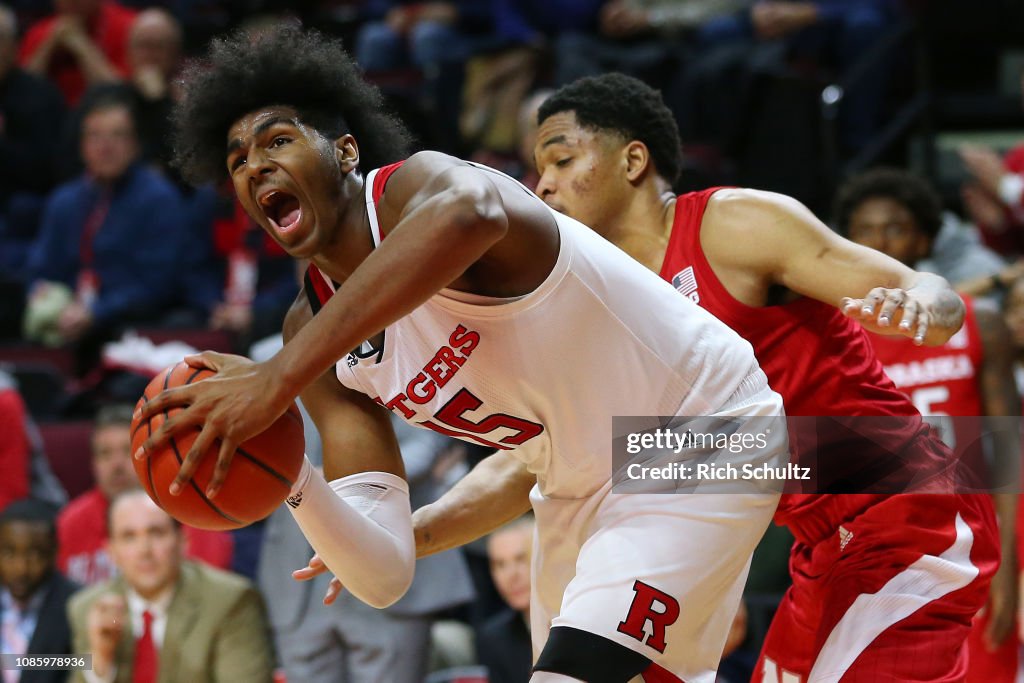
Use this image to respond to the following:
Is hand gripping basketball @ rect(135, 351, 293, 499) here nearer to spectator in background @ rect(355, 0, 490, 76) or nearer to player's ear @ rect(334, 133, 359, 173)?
player's ear @ rect(334, 133, 359, 173)

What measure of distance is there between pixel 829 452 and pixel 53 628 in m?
3.36

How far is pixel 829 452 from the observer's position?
3395 millimetres

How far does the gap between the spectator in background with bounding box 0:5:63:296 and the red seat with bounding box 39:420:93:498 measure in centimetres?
251

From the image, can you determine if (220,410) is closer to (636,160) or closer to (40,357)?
(636,160)

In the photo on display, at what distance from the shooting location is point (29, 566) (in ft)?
18.8

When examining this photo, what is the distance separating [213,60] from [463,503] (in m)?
1.25

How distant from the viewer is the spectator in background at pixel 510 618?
529 centimetres

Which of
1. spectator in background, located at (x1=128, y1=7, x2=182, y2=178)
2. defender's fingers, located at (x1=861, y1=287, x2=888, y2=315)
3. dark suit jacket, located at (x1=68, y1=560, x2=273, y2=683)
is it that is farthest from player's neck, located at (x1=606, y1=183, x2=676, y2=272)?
spectator in background, located at (x1=128, y1=7, x2=182, y2=178)

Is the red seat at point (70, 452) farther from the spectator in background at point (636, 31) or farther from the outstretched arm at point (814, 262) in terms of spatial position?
the outstretched arm at point (814, 262)

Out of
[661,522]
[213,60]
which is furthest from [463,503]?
[213,60]

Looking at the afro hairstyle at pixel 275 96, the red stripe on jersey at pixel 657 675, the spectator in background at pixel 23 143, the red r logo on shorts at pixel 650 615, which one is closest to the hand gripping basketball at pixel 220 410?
the afro hairstyle at pixel 275 96

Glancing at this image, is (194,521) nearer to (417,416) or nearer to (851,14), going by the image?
(417,416)

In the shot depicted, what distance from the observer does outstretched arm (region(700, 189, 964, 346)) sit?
9.73ft

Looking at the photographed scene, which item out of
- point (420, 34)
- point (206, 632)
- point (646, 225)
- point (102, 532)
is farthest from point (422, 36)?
point (646, 225)
